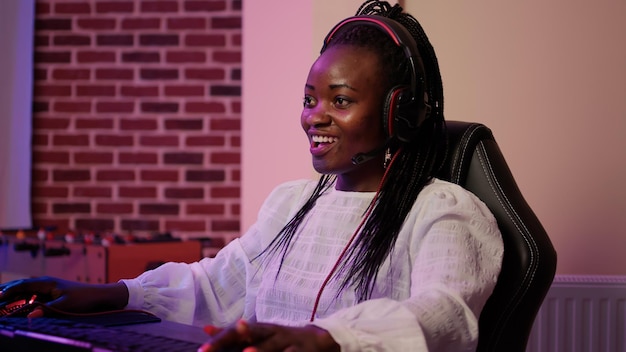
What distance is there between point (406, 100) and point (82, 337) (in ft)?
2.06

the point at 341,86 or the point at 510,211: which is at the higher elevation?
the point at 341,86

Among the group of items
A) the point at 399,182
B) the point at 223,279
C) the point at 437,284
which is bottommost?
the point at 223,279

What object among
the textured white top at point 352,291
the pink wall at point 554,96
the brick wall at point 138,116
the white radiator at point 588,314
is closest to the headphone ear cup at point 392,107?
the textured white top at point 352,291

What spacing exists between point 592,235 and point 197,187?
1745 mm

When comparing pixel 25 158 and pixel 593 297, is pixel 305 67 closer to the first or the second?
pixel 593 297

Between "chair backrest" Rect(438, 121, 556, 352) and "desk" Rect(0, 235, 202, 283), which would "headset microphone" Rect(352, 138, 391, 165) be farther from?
"desk" Rect(0, 235, 202, 283)

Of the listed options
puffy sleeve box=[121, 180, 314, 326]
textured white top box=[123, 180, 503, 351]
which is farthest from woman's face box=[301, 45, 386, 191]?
puffy sleeve box=[121, 180, 314, 326]

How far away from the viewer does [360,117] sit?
1316 mm

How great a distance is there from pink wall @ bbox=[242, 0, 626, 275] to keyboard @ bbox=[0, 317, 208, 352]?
1201mm

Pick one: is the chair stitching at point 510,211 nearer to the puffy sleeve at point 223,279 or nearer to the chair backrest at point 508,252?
the chair backrest at point 508,252

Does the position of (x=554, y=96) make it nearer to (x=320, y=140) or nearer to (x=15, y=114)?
(x=320, y=140)

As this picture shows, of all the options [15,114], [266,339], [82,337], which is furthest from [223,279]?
[15,114]

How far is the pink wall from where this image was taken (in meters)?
2.13

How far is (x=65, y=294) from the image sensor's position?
1.26 meters
